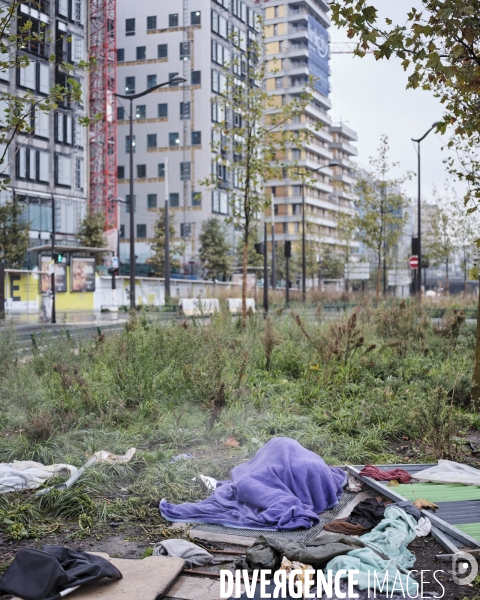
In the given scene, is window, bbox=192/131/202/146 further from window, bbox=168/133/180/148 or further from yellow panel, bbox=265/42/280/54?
yellow panel, bbox=265/42/280/54

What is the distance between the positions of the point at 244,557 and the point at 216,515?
933mm

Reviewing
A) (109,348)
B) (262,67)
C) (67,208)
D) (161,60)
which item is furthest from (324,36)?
(109,348)

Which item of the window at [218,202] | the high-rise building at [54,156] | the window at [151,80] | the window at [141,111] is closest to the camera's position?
the high-rise building at [54,156]

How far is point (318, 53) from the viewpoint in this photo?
109 metres

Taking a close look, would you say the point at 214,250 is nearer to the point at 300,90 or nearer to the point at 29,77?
the point at 29,77

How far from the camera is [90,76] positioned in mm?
67562

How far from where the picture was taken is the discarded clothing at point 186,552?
4992 mm

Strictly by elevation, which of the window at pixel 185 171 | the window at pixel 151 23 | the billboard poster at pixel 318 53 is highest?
the billboard poster at pixel 318 53

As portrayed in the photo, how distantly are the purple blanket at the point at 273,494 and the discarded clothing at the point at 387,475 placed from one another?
23cm

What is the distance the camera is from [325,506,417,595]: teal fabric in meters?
4.46

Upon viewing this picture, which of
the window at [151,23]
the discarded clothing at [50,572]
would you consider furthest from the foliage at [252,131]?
the window at [151,23]

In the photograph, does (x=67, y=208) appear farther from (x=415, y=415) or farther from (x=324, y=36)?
(x=324, y=36)

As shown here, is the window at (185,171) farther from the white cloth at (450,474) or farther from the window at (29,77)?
the white cloth at (450,474)

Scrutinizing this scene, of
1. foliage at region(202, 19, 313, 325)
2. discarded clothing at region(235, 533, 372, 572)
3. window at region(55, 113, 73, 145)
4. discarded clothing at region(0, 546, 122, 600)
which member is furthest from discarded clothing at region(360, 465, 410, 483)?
window at region(55, 113, 73, 145)
